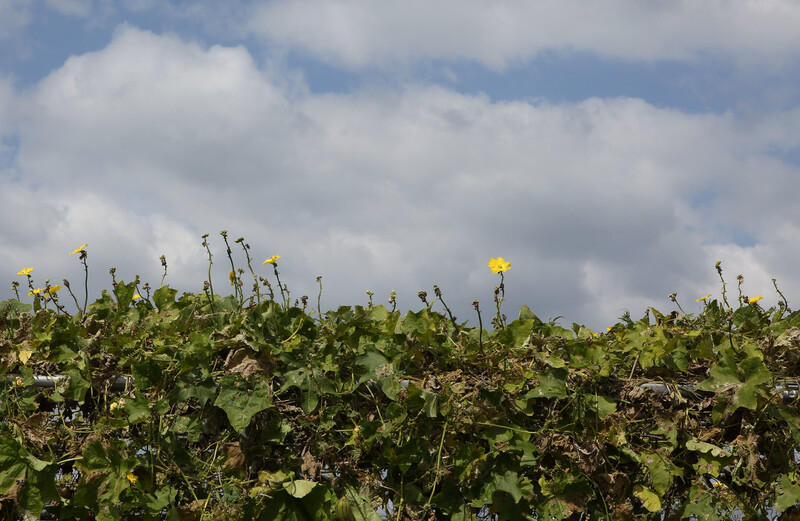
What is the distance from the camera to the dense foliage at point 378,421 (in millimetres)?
3338

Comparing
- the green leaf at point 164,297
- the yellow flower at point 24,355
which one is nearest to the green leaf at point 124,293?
the green leaf at point 164,297

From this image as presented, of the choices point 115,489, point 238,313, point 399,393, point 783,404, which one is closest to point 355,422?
point 399,393

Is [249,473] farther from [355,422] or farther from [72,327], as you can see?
[72,327]

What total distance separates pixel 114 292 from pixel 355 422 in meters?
1.62

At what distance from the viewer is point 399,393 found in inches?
134

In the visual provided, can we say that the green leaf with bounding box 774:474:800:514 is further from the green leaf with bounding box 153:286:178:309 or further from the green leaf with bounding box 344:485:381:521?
the green leaf with bounding box 153:286:178:309

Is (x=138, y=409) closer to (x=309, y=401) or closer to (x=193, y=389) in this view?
(x=193, y=389)

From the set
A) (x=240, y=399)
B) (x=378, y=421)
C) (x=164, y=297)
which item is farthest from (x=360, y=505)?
(x=164, y=297)

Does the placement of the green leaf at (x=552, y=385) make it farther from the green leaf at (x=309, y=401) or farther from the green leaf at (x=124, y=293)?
the green leaf at (x=124, y=293)

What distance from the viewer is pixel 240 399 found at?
3.27m

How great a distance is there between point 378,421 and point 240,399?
0.64 m

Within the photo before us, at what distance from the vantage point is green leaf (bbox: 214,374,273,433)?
3.23 metres

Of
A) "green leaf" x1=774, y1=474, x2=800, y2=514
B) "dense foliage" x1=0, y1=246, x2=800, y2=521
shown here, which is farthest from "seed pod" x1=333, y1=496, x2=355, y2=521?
"green leaf" x1=774, y1=474, x2=800, y2=514

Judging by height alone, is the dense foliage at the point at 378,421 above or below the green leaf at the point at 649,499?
above
